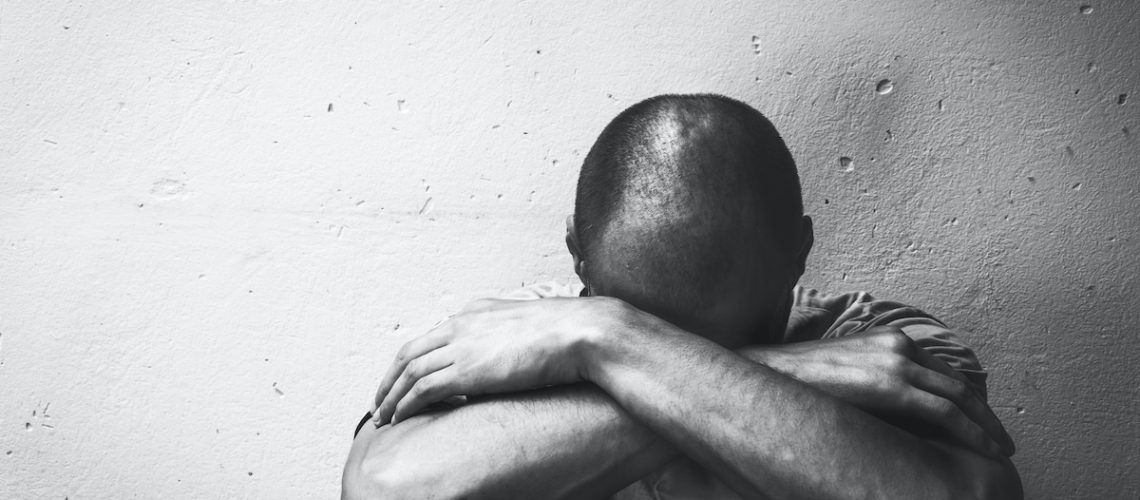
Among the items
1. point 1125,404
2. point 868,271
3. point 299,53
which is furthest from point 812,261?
point 299,53

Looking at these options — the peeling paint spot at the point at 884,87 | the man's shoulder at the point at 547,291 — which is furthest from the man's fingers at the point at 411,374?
the peeling paint spot at the point at 884,87

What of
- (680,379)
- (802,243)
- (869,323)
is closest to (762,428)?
(680,379)

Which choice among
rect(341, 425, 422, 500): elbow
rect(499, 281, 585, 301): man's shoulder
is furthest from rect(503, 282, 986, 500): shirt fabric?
rect(341, 425, 422, 500): elbow

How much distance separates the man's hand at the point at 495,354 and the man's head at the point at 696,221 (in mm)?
87

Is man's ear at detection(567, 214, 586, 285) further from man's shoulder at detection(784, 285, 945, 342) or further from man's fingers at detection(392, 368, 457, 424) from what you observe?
man's shoulder at detection(784, 285, 945, 342)

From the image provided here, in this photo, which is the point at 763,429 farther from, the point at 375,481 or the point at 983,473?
the point at 375,481

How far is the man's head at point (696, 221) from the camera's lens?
112 centimetres

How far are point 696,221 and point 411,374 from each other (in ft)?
1.42

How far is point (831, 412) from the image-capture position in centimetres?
102

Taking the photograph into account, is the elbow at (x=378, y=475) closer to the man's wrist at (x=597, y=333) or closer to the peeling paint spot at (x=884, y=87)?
the man's wrist at (x=597, y=333)

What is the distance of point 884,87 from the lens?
169cm

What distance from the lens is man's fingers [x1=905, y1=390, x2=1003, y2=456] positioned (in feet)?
3.49

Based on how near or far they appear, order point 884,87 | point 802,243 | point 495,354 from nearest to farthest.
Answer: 1. point 495,354
2. point 802,243
3. point 884,87

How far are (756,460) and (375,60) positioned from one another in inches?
46.3
